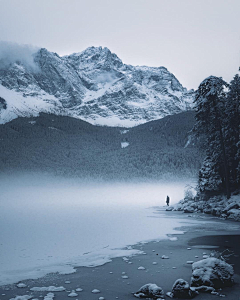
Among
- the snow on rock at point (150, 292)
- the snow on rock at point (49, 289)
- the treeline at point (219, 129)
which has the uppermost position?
the treeline at point (219, 129)

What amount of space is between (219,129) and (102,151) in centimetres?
12550

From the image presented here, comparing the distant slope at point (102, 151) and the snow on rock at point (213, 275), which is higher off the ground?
the distant slope at point (102, 151)

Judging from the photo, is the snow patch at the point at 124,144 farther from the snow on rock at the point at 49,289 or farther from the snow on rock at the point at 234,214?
the snow on rock at the point at 49,289

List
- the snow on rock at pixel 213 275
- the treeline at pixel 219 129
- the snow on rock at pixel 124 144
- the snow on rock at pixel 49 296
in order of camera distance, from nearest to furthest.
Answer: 1. the snow on rock at pixel 49 296
2. the snow on rock at pixel 213 275
3. the treeline at pixel 219 129
4. the snow on rock at pixel 124 144

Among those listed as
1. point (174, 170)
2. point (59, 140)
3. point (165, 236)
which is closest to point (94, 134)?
point (59, 140)

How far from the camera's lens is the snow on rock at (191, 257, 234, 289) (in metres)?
8.51

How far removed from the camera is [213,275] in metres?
8.68

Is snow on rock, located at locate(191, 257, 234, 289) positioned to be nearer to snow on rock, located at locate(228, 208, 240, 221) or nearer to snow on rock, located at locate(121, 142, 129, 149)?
snow on rock, located at locate(228, 208, 240, 221)

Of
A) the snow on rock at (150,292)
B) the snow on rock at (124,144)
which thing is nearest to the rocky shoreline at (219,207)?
the snow on rock at (150,292)

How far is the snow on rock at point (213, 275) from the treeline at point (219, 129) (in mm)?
21149

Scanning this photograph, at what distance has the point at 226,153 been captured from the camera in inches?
1282

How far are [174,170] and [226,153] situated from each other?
75668 millimetres

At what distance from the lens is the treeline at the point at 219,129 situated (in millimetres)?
30062

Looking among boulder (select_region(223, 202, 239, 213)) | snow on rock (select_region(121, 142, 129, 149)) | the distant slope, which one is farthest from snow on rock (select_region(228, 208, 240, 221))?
snow on rock (select_region(121, 142, 129, 149))
